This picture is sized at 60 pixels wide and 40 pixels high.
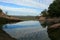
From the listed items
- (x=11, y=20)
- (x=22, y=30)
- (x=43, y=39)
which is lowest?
(x=43, y=39)

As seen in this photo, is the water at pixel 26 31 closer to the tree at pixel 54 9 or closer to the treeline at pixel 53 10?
the treeline at pixel 53 10

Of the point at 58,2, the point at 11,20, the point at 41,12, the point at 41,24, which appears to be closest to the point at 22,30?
the point at 11,20

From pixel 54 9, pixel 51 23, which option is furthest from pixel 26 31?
pixel 54 9

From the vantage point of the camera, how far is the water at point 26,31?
14.5 ft

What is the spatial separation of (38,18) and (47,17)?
1.50 feet

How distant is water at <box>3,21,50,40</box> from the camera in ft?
14.5

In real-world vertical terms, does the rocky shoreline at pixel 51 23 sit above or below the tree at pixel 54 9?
below

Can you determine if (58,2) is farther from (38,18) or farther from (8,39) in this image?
(8,39)

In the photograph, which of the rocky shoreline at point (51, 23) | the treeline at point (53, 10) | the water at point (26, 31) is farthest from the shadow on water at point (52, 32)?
the treeline at point (53, 10)

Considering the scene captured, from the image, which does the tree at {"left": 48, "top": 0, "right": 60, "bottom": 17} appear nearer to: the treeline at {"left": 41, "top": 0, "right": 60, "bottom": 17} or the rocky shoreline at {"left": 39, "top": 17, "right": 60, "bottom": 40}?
the treeline at {"left": 41, "top": 0, "right": 60, "bottom": 17}

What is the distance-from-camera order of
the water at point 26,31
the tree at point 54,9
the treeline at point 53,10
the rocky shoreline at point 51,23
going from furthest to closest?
the tree at point 54,9 → the treeline at point 53,10 → the rocky shoreline at point 51,23 → the water at point 26,31

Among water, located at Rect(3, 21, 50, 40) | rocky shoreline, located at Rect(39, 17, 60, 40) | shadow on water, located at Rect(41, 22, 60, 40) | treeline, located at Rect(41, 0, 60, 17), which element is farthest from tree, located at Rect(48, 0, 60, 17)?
water, located at Rect(3, 21, 50, 40)

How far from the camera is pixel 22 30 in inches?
200

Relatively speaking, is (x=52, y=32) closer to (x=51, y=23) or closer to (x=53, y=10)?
(x=51, y=23)
